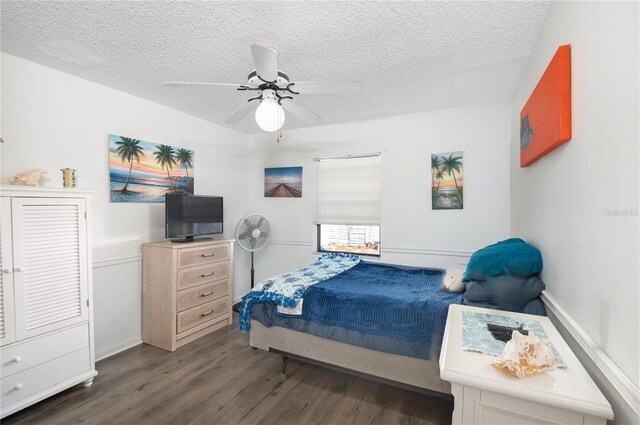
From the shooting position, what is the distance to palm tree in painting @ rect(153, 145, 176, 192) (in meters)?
3.32

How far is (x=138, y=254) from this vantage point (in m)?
3.15

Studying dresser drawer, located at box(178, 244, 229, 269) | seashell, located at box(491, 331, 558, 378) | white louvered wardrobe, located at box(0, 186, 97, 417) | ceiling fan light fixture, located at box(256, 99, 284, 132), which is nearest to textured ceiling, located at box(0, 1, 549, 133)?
ceiling fan light fixture, located at box(256, 99, 284, 132)

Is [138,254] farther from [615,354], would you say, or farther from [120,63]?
[615,354]

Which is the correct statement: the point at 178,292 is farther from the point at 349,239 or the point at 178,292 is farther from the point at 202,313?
the point at 349,239

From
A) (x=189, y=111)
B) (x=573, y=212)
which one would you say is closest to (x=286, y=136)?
(x=189, y=111)

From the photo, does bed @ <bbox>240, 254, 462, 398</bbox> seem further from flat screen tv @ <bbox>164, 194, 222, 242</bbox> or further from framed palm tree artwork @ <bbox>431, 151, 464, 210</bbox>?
flat screen tv @ <bbox>164, 194, 222, 242</bbox>

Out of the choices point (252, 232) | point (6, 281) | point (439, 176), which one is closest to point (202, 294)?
point (252, 232)

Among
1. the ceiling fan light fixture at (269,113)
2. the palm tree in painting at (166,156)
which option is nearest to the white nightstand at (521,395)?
the ceiling fan light fixture at (269,113)

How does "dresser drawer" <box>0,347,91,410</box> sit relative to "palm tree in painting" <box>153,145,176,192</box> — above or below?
below

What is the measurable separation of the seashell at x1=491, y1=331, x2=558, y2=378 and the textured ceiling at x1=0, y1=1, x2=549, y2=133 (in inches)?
69.6

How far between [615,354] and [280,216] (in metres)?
3.91

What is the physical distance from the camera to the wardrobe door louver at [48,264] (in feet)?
6.57

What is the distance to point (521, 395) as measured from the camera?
2.99ft

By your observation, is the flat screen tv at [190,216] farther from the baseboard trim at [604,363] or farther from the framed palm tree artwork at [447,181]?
the baseboard trim at [604,363]
